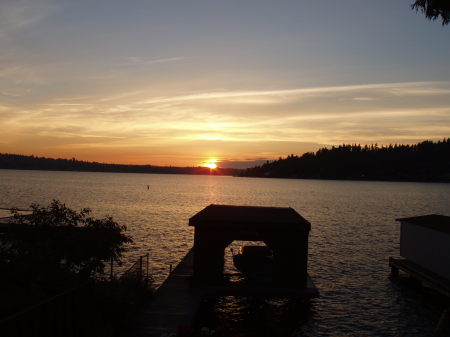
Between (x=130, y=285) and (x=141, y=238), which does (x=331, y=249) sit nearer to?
(x=141, y=238)

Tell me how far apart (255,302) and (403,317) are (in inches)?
359

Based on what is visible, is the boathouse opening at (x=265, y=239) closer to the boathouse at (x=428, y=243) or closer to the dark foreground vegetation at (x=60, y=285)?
the dark foreground vegetation at (x=60, y=285)

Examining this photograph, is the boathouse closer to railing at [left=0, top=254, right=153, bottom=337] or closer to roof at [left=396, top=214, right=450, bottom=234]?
roof at [left=396, top=214, right=450, bottom=234]

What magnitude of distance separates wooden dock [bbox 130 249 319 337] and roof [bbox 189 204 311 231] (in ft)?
11.7

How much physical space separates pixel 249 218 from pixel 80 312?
1234cm

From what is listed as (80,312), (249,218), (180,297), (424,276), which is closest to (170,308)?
(180,297)

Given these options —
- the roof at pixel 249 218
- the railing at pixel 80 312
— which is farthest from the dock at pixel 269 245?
the railing at pixel 80 312

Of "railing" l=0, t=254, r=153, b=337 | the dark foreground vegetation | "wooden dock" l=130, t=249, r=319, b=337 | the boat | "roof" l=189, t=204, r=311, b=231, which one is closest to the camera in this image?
"railing" l=0, t=254, r=153, b=337

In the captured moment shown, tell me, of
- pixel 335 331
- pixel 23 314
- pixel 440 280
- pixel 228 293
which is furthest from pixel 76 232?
pixel 440 280

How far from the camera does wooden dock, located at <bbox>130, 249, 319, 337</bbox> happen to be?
697 inches

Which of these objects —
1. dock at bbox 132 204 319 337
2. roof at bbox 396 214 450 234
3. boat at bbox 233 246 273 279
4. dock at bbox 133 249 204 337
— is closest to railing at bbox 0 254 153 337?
dock at bbox 133 249 204 337

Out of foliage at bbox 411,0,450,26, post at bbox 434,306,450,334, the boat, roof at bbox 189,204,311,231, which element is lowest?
post at bbox 434,306,450,334

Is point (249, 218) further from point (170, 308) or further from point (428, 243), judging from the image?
point (428, 243)

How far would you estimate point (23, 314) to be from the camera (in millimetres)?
10281
